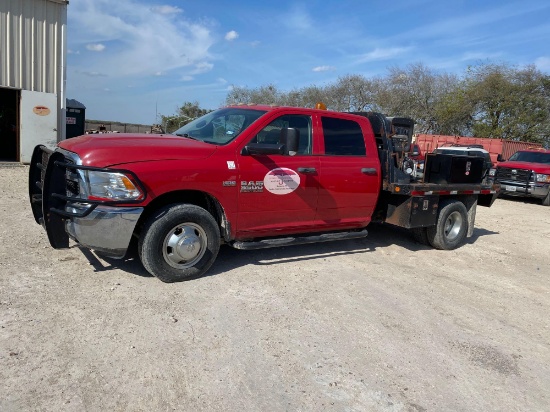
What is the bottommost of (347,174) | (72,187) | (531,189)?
(531,189)

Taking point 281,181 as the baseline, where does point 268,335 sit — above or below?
below

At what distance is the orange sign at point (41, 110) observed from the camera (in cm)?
1385

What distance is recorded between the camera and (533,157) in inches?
655

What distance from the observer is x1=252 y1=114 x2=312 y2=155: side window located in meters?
5.07

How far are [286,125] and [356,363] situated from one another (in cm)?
293

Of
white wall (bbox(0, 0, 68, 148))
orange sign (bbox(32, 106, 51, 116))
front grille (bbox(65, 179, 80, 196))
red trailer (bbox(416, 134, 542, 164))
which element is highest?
white wall (bbox(0, 0, 68, 148))

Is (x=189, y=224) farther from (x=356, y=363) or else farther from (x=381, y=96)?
(x=381, y=96)

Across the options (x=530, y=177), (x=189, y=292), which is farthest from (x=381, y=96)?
(x=189, y=292)

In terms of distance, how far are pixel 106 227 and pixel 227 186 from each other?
128 cm

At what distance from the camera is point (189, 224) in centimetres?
461

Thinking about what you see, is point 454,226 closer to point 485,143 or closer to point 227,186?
point 227,186

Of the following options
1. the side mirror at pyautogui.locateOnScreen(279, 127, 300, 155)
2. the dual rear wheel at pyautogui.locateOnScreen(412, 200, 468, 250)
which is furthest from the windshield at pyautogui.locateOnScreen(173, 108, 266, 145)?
the dual rear wheel at pyautogui.locateOnScreen(412, 200, 468, 250)

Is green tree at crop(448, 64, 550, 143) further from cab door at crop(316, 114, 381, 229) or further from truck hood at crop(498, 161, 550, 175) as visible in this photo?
cab door at crop(316, 114, 381, 229)

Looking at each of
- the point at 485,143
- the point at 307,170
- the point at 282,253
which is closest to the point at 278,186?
the point at 307,170
